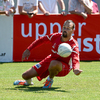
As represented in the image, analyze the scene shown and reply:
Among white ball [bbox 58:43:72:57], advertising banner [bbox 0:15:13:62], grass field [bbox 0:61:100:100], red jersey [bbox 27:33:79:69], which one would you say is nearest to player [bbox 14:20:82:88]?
red jersey [bbox 27:33:79:69]

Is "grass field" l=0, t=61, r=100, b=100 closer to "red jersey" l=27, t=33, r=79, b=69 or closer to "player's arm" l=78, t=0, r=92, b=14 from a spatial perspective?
"red jersey" l=27, t=33, r=79, b=69

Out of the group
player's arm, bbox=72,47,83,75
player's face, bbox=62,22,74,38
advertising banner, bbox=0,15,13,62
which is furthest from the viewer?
advertising banner, bbox=0,15,13,62

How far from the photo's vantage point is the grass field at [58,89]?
510 centimetres

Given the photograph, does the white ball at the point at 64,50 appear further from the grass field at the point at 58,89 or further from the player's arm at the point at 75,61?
the grass field at the point at 58,89

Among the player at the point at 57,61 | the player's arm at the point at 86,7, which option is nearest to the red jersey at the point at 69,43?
the player at the point at 57,61

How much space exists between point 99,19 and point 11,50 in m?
3.25

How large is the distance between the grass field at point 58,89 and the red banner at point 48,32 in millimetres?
2296

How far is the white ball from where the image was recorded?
5.81 meters

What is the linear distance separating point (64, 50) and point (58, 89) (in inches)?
31.1

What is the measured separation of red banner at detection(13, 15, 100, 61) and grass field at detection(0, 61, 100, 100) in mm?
2296

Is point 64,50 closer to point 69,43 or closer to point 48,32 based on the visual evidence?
point 69,43

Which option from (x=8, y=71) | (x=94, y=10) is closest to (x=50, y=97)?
(x=8, y=71)

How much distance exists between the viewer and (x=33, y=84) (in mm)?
6586

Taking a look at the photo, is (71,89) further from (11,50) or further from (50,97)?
(11,50)
